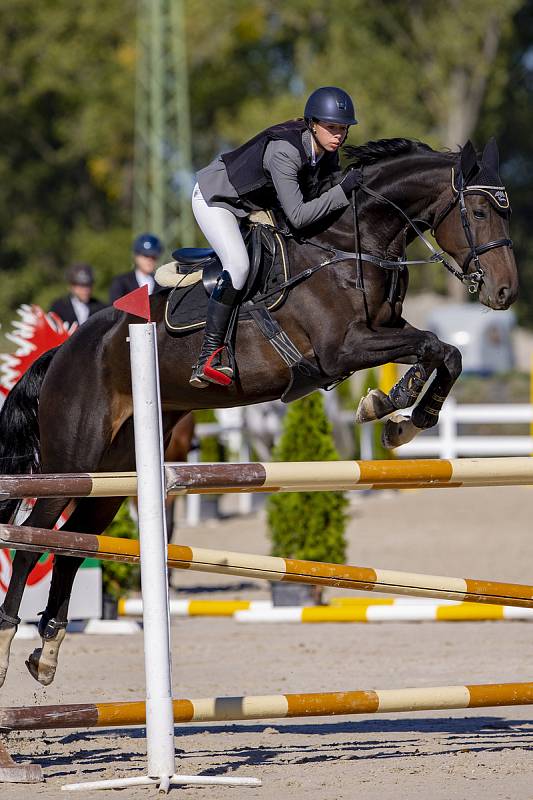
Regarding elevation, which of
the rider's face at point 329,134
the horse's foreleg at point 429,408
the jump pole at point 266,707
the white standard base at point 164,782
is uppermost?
the rider's face at point 329,134

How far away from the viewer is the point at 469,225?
15.6 ft

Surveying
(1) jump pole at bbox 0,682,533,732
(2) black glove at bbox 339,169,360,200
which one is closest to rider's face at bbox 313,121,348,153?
(2) black glove at bbox 339,169,360,200

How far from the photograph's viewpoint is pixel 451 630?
7535 millimetres

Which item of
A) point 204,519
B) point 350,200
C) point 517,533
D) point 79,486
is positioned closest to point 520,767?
point 79,486

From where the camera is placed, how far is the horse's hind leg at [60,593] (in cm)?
468

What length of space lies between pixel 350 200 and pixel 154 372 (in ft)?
4.49

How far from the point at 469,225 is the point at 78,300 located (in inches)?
181

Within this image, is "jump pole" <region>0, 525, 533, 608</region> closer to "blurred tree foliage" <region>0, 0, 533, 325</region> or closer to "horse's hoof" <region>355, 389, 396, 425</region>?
"horse's hoof" <region>355, 389, 396, 425</region>

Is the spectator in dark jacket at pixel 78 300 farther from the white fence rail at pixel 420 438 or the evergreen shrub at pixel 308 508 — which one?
the white fence rail at pixel 420 438

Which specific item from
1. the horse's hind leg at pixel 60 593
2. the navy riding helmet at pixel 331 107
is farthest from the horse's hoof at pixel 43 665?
the navy riding helmet at pixel 331 107

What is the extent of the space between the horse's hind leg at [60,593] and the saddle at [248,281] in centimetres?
82

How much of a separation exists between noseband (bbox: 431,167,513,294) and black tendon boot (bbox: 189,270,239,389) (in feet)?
2.76

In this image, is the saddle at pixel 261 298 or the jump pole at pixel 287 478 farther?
the saddle at pixel 261 298

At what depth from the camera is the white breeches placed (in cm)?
479
